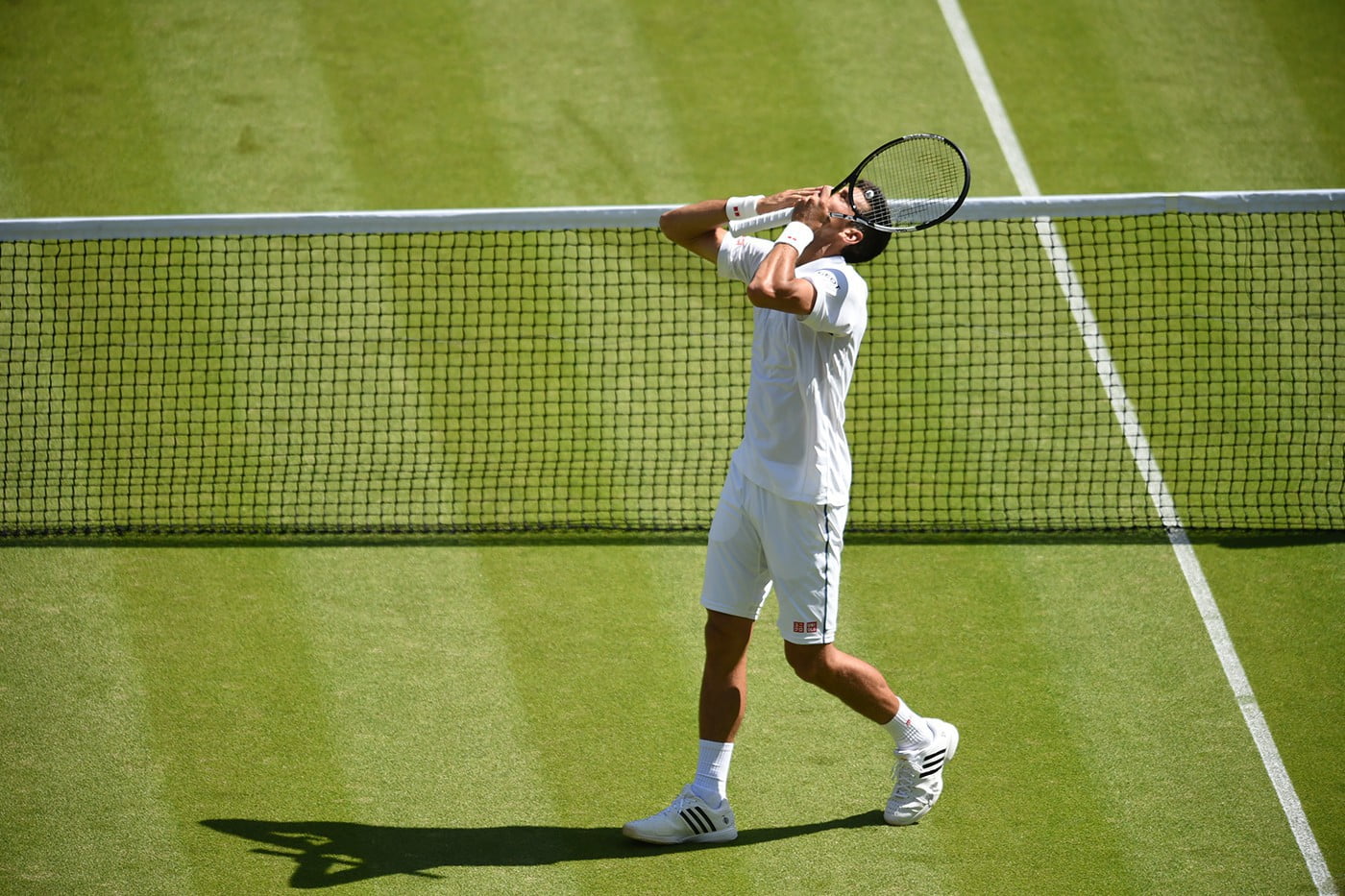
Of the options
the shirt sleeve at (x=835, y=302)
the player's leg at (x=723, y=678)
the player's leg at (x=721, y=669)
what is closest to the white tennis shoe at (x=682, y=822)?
the player's leg at (x=721, y=669)

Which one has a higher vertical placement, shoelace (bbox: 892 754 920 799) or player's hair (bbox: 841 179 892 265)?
player's hair (bbox: 841 179 892 265)

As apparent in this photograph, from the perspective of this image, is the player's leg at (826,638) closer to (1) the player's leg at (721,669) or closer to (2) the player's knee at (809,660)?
(2) the player's knee at (809,660)

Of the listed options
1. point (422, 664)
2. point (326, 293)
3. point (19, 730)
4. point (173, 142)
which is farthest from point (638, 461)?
point (173, 142)

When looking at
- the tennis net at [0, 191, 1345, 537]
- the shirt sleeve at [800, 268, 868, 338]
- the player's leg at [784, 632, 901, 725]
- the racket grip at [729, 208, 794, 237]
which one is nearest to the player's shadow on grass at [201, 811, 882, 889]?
the player's leg at [784, 632, 901, 725]

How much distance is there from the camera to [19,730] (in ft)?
21.4

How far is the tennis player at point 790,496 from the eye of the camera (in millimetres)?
5602

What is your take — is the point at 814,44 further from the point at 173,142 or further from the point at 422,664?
the point at 422,664

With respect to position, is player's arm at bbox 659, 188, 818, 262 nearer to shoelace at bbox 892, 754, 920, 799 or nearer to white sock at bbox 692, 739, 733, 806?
white sock at bbox 692, 739, 733, 806

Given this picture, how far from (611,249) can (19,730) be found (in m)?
5.91

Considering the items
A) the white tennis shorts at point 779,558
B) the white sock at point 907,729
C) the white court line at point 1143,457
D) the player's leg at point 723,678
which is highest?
the white tennis shorts at point 779,558

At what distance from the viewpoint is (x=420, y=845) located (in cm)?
597

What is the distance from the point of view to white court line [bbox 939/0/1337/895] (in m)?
6.29

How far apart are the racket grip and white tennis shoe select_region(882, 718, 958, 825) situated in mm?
2400

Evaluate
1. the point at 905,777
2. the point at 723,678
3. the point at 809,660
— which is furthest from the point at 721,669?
the point at 905,777
